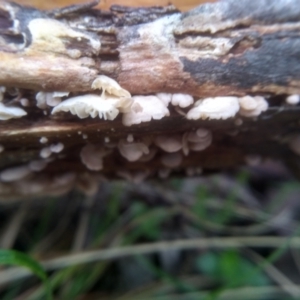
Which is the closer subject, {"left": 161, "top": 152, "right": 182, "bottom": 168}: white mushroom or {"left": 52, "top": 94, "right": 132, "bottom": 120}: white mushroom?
{"left": 52, "top": 94, "right": 132, "bottom": 120}: white mushroom

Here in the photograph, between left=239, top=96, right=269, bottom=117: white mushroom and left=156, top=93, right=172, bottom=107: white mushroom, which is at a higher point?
left=156, top=93, right=172, bottom=107: white mushroom

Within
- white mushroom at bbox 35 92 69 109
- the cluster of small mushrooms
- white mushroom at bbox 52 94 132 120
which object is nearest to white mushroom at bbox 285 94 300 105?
the cluster of small mushrooms

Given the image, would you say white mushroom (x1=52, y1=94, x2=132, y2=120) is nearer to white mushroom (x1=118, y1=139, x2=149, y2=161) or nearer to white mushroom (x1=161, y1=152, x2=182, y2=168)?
white mushroom (x1=118, y1=139, x2=149, y2=161)

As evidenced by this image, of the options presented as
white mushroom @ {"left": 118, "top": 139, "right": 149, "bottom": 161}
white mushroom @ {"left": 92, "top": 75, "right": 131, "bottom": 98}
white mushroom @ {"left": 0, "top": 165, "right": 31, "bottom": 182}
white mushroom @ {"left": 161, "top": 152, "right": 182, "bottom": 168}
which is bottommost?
white mushroom @ {"left": 0, "top": 165, "right": 31, "bottom": 182}

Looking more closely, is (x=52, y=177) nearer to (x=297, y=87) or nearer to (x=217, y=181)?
(x=297, y=87)

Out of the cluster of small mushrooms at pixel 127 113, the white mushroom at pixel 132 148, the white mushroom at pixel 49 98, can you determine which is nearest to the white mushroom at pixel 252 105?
the cluster of small mushrooms at pixel 127 113

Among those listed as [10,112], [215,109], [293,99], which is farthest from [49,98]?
[293,99]

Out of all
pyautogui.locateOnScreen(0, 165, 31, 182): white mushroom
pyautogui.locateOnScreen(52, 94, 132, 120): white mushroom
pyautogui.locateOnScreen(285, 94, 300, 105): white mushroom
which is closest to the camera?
pyautogui.locateOnScreen(52, 94, 132, 120): white mushroom
